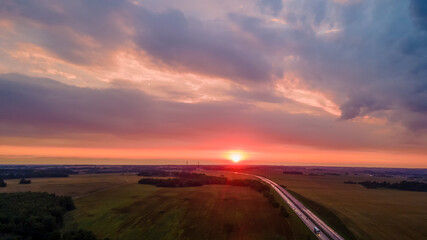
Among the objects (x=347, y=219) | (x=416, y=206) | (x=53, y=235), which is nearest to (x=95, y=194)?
(x=53, y=235)

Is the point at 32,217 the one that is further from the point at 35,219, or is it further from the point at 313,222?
the point at 313,222

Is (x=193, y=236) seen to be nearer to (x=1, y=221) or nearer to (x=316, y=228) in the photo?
(x=316, y=228)

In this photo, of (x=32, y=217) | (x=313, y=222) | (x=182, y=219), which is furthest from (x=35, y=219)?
(x=313, y=222)

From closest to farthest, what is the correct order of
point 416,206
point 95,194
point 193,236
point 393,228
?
point 193,236 → point 393,228 → point 416,206 → point 95,194

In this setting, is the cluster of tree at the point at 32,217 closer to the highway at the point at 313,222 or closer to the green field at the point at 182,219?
the green field at the point at 182,219

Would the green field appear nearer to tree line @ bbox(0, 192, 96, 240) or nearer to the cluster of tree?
the cluster of tree

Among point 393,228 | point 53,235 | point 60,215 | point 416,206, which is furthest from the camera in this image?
point 416,206

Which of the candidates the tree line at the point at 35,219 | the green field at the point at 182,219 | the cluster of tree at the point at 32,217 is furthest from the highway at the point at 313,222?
the cluster of tree at the point at 32,217

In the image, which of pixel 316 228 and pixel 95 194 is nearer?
pixel 316 228
